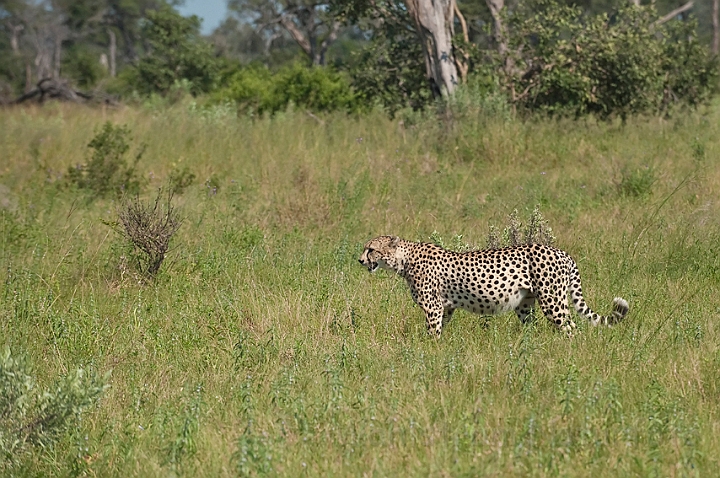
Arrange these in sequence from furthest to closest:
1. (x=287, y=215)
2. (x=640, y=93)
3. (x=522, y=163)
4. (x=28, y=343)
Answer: (x=640, y=93) → (x=522, y=163) → (x=287, y=215) → (x=28, y=343)

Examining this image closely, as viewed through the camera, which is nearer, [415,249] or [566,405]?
[566,405]

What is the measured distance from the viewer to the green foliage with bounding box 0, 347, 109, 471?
14.3 feet

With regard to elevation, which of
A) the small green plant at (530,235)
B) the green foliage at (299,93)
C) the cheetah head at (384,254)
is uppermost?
the green foliage at (299,93)

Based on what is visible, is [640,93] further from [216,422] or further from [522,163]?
[216,422]

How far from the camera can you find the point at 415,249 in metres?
6.11

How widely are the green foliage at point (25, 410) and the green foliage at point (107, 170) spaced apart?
5.83m

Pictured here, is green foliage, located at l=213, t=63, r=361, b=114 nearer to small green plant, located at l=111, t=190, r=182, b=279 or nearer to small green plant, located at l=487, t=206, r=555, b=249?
small green plant, located at l=111, t=190, r=182, b=279

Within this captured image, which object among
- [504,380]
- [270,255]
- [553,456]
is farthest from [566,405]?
[270,255]

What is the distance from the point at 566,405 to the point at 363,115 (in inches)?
377

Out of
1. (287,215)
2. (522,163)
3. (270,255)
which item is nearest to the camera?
(270,255)

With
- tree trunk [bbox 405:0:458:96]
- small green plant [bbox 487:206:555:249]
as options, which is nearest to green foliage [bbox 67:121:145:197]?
tree trunk [bbox 405:0:458:96]

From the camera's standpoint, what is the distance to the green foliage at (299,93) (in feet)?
49.0

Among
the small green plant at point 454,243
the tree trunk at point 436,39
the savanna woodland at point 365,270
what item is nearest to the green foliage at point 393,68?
the savanna woodland at point 365,270

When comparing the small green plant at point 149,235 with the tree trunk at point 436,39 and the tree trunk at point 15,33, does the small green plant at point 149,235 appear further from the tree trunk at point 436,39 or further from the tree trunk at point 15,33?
the tree trunk at point 15,33
